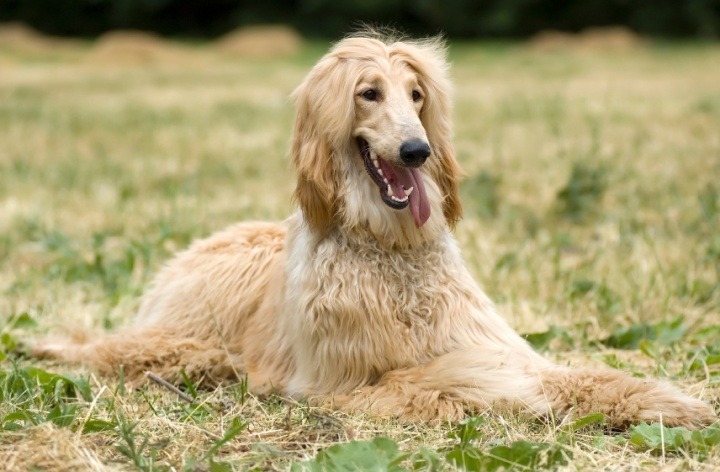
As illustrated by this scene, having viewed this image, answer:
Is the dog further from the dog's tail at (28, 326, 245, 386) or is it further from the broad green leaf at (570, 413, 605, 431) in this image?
the dog's tail at (28, 326, 245, 386)

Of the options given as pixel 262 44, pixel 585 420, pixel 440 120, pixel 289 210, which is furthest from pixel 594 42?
pixel 585 420

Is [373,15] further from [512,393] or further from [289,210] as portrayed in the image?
[512,393]

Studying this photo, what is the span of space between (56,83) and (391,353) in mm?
15201

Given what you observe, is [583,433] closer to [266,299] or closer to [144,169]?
[266,299]

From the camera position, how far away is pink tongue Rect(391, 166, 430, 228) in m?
3.42

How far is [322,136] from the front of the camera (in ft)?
11.3

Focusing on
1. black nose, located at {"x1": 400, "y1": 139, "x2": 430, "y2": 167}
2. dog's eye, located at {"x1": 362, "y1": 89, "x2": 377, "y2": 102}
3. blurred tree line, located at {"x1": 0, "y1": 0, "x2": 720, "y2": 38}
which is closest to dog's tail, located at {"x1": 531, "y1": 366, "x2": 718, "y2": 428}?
black nose, located at {"x1": 400, "y1": 139, "x2": 430, "y2": 167}

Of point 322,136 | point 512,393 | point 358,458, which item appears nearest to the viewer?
point 358,458

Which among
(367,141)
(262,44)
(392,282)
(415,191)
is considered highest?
(367,141)

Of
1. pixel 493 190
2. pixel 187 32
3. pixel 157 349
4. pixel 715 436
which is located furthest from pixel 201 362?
pixel 187 32

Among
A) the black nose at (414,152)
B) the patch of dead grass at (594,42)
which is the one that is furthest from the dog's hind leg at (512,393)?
the patch of dead grass at (594,42)

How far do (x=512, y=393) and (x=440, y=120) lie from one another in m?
1.05

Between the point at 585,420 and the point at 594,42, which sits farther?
the point at 594,42

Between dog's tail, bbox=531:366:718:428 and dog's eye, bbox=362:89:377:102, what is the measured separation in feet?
3.75
